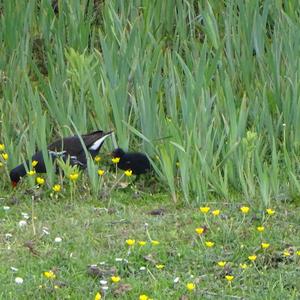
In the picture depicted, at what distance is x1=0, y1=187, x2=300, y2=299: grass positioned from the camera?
179 inches

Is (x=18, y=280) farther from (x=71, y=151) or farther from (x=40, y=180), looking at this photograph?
(x=71, y=151)

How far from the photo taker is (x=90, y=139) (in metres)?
6.07

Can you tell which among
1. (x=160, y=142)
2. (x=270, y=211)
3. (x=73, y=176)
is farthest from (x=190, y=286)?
(x=160, y=142)

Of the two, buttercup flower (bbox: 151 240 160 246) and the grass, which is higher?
buttercup flower (bbox: 151 240 160 246)

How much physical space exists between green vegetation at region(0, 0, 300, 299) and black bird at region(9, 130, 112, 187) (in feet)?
0.31

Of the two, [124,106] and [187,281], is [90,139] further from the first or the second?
[187,281]

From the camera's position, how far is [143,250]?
4.93 m

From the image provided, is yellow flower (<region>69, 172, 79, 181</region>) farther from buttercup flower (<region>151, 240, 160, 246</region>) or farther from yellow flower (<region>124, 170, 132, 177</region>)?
buttercup flower (<region>151, 240, 160, 246</region>)

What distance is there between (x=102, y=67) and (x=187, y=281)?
2377 millimetres

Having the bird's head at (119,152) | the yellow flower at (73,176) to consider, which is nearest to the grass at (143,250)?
the yellow flower at (73,176)

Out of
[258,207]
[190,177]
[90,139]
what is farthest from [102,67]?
[258,207]

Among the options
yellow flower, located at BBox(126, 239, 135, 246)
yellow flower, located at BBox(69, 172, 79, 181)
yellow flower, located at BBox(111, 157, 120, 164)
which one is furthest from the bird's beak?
yellow flower, located at BBox(126, 239, 135, 246)

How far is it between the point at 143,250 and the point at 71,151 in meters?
1.37

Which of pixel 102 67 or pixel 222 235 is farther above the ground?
pixel 102 67
